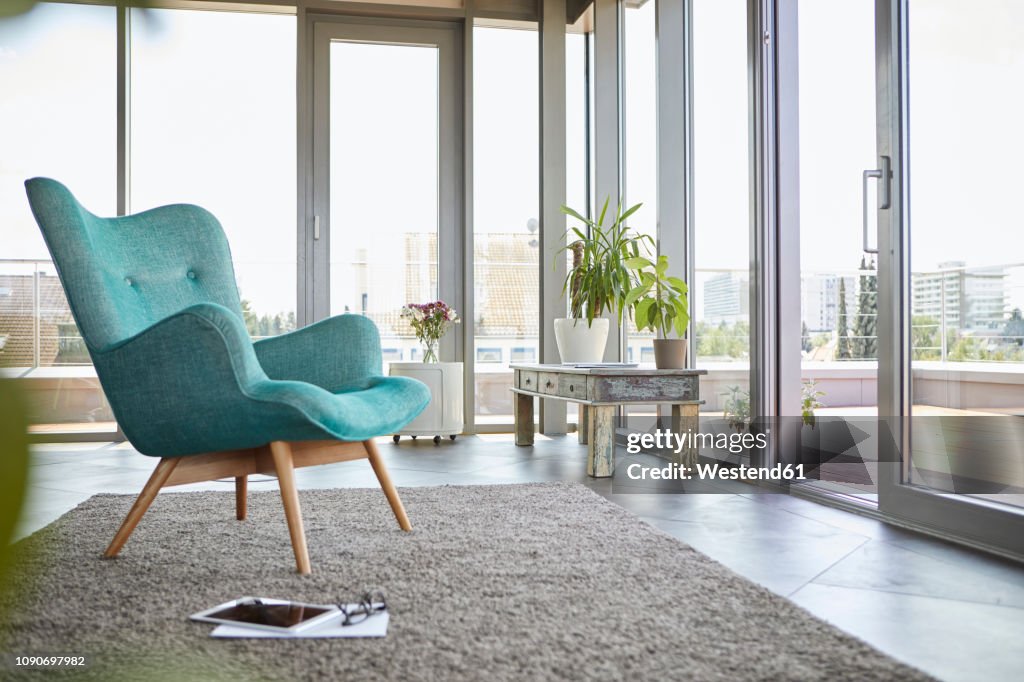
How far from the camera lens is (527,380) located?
433 cm

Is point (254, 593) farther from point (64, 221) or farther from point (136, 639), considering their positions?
point (64, 221)

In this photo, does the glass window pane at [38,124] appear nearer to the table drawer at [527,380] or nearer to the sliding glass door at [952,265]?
the sliding glass door at [952,265]

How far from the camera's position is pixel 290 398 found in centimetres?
192

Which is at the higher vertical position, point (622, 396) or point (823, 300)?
point (823, 300)

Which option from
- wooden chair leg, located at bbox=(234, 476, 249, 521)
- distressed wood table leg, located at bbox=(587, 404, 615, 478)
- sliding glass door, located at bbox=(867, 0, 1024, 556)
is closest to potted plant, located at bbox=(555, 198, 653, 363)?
distressed wood table leg, located at bbox=(587, 404, 615, 478)

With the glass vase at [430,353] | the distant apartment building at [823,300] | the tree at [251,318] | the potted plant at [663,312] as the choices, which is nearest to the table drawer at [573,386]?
the potted plant at [663,312]

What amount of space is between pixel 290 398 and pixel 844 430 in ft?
6.50

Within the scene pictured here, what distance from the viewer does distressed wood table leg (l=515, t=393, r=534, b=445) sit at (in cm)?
444

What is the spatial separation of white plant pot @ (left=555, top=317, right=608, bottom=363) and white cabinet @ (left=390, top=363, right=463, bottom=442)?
80cm

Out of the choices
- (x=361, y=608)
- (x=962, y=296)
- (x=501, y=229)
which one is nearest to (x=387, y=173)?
(x=501, y=229)

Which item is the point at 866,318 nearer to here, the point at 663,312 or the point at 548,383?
the point at 663,312

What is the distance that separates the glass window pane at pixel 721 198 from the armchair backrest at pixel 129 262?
200 centimetres

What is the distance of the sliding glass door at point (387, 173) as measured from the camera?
4980mm

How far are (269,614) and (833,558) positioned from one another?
136 centimetres
